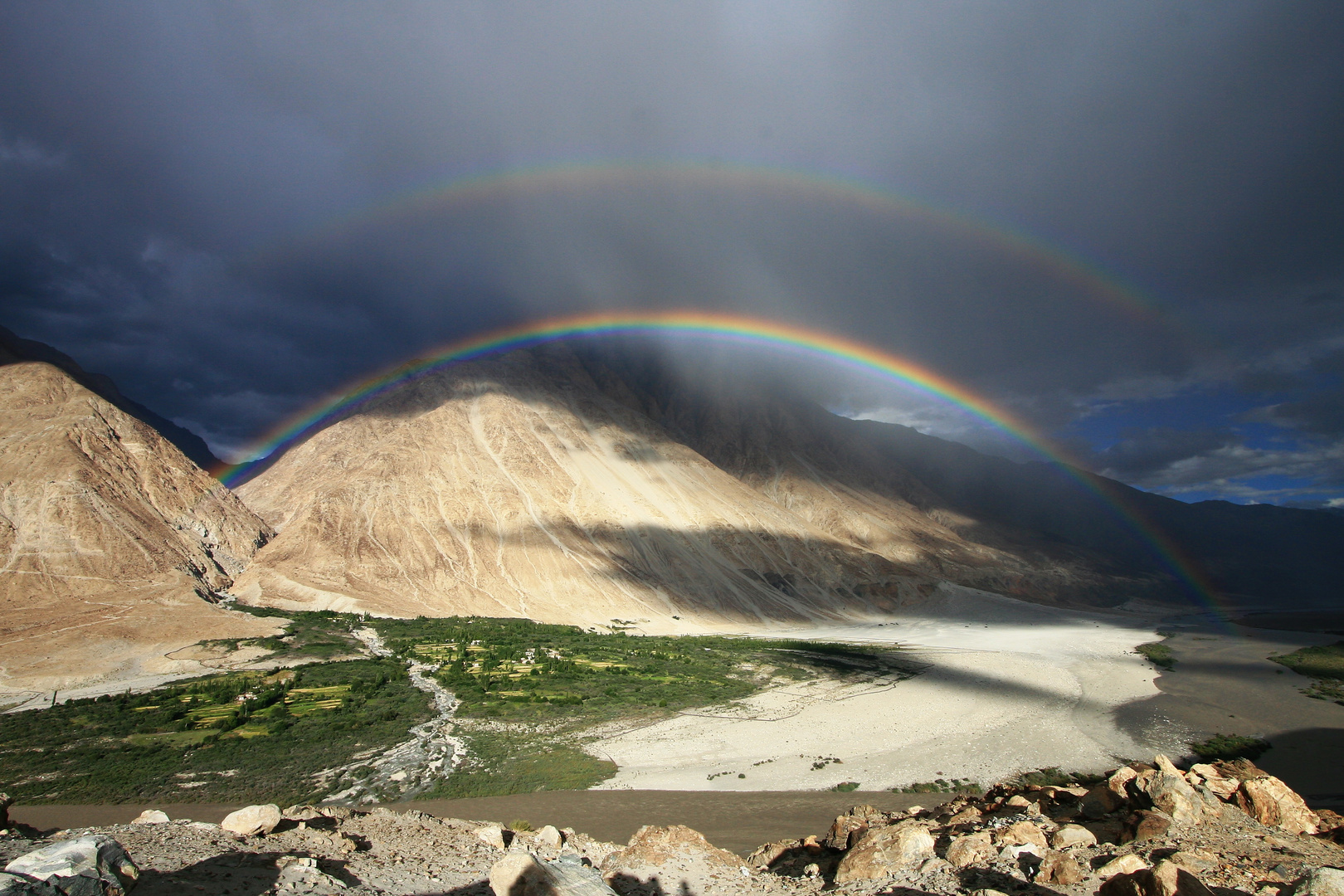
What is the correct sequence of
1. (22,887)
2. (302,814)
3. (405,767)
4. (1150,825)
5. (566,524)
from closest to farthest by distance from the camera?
(22,887) → (1150,825) → (302,814) → (405,767) → (566,524)

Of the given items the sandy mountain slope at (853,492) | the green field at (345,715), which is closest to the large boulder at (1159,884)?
the green field at (345,715)

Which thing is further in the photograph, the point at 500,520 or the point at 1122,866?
the point at 500,520

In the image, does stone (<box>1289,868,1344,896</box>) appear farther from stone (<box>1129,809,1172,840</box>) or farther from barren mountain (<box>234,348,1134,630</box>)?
barren mountain (<box>234,348,1134,630</box>)

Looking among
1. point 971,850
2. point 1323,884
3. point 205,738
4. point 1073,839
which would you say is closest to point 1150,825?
point 1073,839

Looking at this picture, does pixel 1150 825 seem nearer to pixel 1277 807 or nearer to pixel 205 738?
pixel 1277 807

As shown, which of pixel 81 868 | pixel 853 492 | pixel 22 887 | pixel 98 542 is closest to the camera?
pixel 22 887

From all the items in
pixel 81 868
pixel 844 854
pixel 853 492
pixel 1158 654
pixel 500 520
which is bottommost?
pixel 1158 654

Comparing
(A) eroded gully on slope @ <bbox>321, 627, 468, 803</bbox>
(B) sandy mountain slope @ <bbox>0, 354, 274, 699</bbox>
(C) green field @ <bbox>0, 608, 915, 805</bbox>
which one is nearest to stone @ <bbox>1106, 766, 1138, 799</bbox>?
→ (C) green field @ <bbox>0, 608, 915, 805</bbox>

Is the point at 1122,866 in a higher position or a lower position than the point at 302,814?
higher
